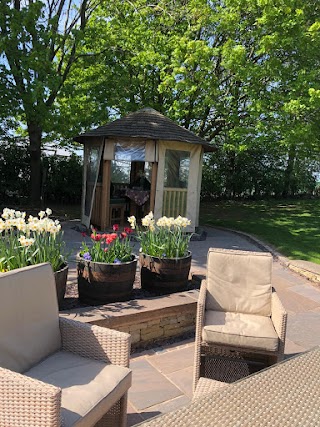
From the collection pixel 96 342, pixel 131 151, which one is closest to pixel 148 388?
pixel 96 342

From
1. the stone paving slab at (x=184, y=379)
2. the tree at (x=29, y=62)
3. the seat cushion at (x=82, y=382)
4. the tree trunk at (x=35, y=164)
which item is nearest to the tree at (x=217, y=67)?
the tree at (x=29, y=62)

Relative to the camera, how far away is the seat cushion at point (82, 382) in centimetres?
180

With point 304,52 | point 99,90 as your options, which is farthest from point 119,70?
point 304,52

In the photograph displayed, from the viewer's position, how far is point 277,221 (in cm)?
1232

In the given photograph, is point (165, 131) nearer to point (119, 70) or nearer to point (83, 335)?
point (119, 70)

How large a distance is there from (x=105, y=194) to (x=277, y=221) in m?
6.46

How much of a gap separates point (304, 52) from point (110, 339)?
34.6 ft

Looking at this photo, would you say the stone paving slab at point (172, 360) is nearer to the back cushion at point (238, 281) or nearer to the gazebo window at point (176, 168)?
A: the back cushion at point (238, 281)

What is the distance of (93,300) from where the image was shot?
376 centimetres

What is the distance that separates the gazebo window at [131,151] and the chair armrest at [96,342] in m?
6.90

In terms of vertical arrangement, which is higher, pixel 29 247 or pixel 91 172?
pixel 91 172

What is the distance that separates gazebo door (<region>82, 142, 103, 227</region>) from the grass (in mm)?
4006

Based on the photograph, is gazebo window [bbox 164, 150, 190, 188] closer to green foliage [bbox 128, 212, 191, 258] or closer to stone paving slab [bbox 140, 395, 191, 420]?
green foliage [bbox 128, 212, 191, 258]

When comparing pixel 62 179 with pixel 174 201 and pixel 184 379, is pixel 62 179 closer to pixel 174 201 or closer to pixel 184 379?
pixel 174 201
